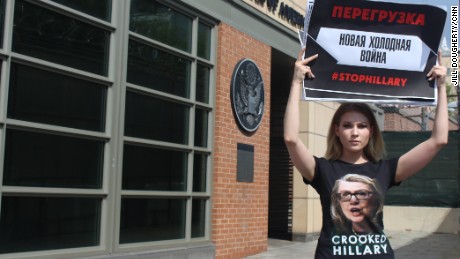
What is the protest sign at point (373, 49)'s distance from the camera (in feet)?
11.2

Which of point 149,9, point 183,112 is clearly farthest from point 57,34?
point 183,112

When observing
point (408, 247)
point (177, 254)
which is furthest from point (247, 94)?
point (408, 247)

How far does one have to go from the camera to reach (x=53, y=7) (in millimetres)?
6648

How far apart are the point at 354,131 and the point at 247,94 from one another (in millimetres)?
7566

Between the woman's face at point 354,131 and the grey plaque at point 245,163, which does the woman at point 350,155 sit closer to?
the woman's face at point 354,131

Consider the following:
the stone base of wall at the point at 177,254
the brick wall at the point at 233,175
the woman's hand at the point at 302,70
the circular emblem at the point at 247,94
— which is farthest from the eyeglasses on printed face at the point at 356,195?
the circular emblem at the point at 247,94

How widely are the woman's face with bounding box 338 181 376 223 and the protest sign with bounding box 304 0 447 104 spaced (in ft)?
2.24

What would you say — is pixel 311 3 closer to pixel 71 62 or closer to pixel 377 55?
pixel 377 55

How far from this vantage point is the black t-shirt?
283 cm

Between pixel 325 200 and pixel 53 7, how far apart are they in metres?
4.74

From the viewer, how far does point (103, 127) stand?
740 centimetres

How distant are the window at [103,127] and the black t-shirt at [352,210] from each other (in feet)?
13.1

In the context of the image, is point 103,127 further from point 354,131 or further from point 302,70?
point 354,131

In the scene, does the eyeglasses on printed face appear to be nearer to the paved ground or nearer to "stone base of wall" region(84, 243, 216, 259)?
"stone base of wall" region(84, 243, 216, 259)
